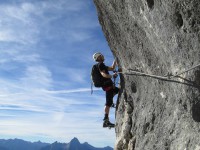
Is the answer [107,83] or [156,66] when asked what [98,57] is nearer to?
[107,83]

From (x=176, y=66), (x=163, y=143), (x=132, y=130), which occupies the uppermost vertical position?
(x=176, y=66)

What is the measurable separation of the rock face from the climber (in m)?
0.74

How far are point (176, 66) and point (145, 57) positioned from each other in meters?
2.56

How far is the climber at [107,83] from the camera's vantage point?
16.1 metres

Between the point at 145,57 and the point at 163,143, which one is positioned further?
the point at 145,57

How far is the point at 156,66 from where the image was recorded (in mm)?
11758

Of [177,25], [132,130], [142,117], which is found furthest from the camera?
[132,130]

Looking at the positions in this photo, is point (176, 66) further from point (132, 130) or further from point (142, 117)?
point (132, 130)

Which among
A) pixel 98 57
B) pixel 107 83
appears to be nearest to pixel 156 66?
pixel 98 57

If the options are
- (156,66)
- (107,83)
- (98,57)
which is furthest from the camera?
(107,83)

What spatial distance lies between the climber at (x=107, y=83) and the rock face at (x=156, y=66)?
0.74 metres

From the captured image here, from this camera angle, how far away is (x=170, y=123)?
11.3 metres

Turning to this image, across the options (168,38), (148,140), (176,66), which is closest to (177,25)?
(168,38)

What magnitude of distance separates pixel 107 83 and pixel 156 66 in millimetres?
5422
